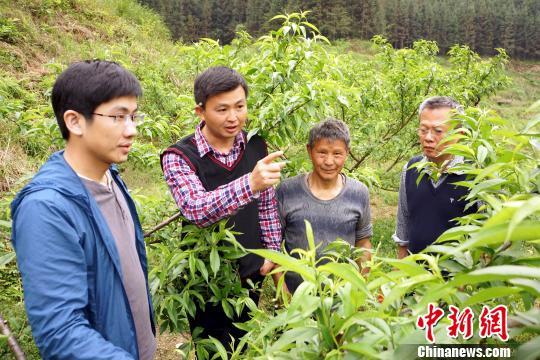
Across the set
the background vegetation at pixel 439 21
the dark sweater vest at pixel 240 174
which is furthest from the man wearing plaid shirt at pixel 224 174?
the background vegetation at pixel 439 21

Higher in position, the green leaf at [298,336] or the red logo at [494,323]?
the red logo at [494,323]

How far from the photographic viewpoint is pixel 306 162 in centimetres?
263

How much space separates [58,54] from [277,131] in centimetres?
846

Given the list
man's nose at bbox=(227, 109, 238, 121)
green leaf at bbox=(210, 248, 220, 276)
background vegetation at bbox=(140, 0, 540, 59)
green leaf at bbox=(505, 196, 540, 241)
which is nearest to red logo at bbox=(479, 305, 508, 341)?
green leaf at bbox=(505, 196, 540, 241)

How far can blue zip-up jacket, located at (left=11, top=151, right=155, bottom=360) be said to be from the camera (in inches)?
44.7

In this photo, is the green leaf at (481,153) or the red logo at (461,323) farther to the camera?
the green leaf at (481,153)

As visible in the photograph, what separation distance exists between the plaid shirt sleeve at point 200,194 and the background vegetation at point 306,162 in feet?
0.43

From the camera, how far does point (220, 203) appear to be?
1710mm

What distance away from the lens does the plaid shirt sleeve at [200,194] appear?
1.70m

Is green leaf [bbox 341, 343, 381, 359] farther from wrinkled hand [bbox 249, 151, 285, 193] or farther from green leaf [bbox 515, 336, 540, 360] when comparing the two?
wrinkled hand [bbox 249, 151, 285, 193]

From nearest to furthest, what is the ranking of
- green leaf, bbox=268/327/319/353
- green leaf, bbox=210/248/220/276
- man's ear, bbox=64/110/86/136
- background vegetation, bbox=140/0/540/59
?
1. green leaf, bbox=268/327/319/353
2. man's ear, bbox=64/110/86/136
3. green leaf, bbox=210/248/220/276
4. background vegetation, bbox=140/0/540/59

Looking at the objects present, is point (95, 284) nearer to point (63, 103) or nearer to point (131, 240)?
point (131, 240)

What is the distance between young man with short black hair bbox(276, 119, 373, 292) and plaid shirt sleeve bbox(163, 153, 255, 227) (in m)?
0.65

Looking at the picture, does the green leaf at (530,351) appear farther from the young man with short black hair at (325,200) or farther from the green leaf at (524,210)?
the young man with short black hair at (325,200)
